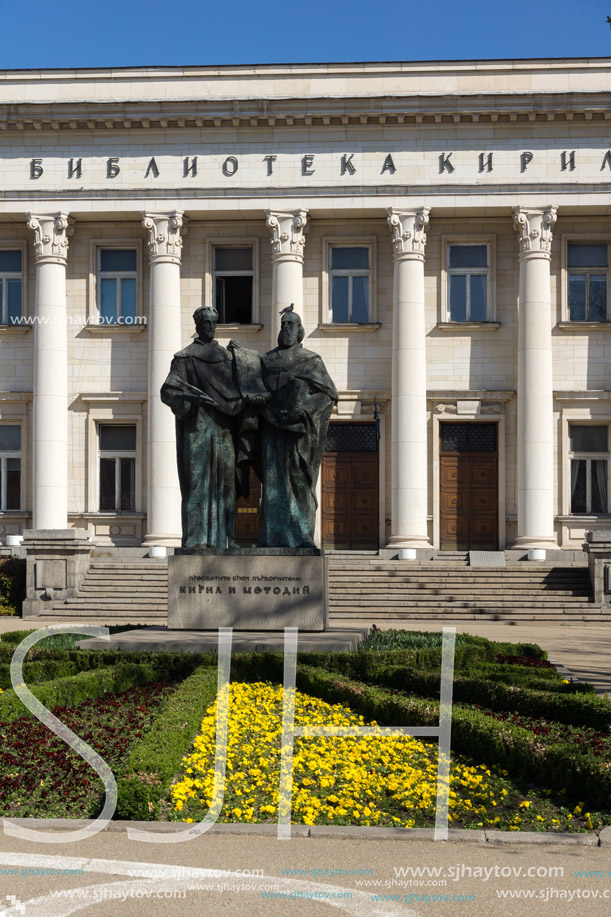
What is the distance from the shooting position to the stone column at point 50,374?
114ft

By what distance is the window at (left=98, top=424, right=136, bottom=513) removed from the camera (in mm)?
36250

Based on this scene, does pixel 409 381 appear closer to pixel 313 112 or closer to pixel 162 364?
pixel 162 364

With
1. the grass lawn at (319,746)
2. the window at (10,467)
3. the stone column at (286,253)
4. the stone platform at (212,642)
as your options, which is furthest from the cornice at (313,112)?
the grass lawn at (319,746)

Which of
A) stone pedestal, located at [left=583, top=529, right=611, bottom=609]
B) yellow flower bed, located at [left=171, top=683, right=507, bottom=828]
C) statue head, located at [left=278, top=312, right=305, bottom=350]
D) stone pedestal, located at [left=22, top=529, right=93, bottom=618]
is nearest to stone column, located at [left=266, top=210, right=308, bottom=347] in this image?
stone pedestal, located at [left=22, top=529, right=93, bottom=618]

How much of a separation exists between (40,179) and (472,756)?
1160 inches

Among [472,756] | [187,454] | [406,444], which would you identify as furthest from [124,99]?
[472,756]

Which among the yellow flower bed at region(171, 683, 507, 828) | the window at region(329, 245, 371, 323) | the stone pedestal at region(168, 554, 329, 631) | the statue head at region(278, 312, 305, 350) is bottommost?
the yellow flower bed at region(171, 683, 507, 828)

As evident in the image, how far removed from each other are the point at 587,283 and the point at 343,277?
758cm

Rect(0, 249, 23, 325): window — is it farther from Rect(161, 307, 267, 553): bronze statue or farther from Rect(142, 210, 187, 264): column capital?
Rect(161, 307, 267, 553): bronze statue

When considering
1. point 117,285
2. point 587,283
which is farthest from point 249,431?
point 587,283

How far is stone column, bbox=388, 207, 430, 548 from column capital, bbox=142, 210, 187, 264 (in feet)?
21.5

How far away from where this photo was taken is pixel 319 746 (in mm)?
9695

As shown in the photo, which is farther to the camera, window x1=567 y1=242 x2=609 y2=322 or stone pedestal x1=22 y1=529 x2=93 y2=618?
window x1=567 y1=242 x2=609 y2=322

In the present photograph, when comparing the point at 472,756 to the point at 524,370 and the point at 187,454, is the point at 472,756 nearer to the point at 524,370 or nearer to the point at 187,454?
the point at 187,454
